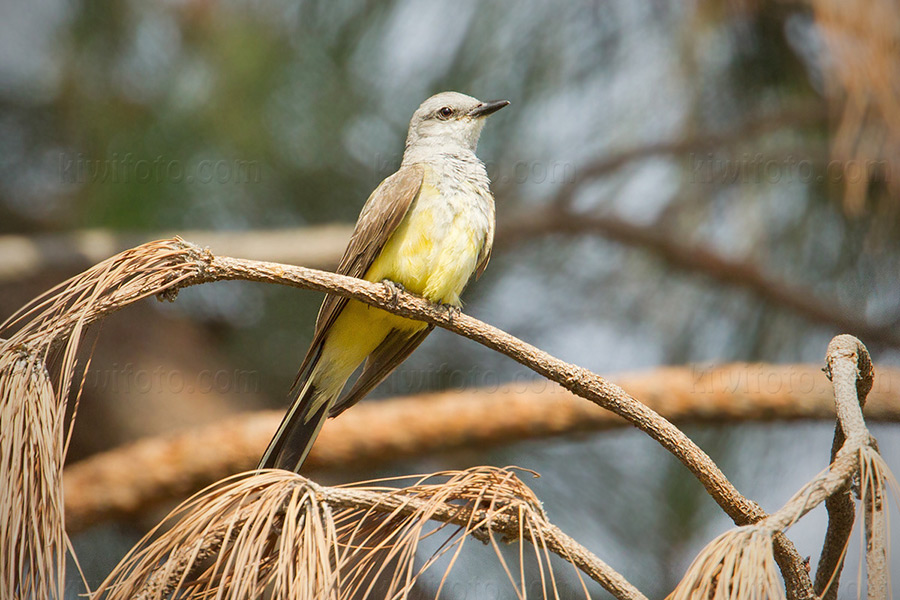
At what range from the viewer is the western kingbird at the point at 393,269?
3.27 meters

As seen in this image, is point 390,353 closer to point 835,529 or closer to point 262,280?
point 262,280

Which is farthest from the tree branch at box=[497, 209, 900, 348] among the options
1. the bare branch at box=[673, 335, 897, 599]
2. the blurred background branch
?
the bare branch at box=[673, 335, 897, 599]

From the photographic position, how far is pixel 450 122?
4.21 meters

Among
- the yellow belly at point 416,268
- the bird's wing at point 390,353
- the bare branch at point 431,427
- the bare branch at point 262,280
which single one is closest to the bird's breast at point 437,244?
the yellow belly at point 416,268

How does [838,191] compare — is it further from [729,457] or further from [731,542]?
[731,542]

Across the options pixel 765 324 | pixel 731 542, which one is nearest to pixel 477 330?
pixel 731 542

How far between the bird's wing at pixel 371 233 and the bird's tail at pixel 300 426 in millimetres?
108

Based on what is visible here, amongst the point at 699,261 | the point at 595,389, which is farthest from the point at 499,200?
the point at 595,389

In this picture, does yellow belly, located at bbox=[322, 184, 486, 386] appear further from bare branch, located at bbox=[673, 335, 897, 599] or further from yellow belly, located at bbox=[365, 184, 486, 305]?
bare branch, located at bbox=[673, 335, 897, 599]

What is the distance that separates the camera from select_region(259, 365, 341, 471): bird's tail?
2.92m

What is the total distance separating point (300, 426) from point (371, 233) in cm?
85

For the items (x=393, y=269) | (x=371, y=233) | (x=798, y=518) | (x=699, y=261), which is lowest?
(x=798, y=518)

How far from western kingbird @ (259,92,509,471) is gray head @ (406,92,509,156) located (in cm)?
35

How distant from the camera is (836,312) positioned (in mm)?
4852
